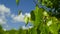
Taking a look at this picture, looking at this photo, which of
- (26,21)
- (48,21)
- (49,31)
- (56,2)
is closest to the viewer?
(49,31)

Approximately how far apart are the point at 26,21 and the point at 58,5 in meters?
3.45

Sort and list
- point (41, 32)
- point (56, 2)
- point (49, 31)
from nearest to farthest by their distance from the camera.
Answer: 1. point (41, 32)
2. point (49, 31)
3. point (56, 2)

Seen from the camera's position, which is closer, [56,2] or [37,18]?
[37,18]

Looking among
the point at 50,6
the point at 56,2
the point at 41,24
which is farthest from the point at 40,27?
the point at 50,6

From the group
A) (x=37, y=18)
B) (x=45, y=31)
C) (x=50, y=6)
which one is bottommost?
(x=50, y=6)

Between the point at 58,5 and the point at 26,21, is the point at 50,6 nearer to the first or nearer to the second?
the point at 58,5

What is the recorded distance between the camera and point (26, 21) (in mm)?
3361

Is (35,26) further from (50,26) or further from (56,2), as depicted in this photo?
(56,2)

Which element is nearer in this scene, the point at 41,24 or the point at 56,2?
the point at 41,24

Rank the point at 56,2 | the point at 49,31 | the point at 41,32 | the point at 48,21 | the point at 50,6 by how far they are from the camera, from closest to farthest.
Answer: the point at 41,32 → the point at 49,31 → the point at 48,21 → the point at 56,2 → the point at 50,6

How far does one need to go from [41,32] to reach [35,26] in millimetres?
155

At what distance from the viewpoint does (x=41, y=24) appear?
2691mm

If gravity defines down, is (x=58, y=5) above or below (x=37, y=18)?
below

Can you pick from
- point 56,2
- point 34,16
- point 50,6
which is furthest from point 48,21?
point 50,6
